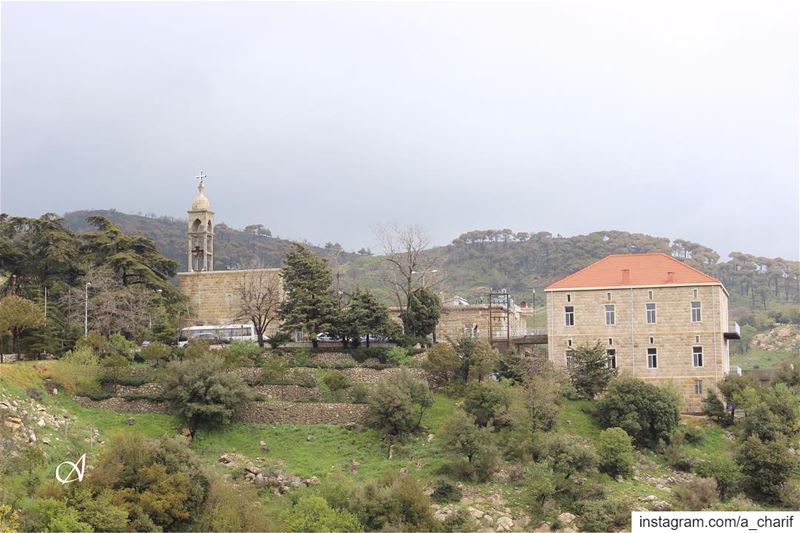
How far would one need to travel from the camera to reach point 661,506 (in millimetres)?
34000

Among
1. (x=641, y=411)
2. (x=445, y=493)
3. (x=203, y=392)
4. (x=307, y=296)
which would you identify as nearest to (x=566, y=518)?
(x=445, y=493)

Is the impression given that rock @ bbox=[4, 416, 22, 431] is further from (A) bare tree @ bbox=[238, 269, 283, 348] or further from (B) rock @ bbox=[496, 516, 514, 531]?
(B) rock @ bbox=[496, 516, 514, 531]

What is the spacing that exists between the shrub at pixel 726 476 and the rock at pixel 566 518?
552cm

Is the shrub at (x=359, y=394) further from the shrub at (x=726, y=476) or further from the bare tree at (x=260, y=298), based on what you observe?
the shrub at (x=726, y=476)

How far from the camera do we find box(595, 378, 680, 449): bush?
3950 centimetres

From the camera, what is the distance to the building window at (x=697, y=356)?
44.8 metres

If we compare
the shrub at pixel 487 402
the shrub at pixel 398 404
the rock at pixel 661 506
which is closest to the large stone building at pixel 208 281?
the shrub at pixel 398 404

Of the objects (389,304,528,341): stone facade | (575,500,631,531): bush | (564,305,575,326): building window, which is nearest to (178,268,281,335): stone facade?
(389,304,528,341): stone facade

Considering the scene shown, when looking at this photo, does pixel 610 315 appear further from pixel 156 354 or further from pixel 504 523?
pixel 156 354

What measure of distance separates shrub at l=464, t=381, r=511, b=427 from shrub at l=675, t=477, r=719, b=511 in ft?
22.9

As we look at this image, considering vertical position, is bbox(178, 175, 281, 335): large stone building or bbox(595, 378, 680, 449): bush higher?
bbox(178, 175, 281, 335): large stone building

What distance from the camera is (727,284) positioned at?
330 feet

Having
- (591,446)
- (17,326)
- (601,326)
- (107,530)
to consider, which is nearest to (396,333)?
(601,326)

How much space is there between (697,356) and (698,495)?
11460mm
